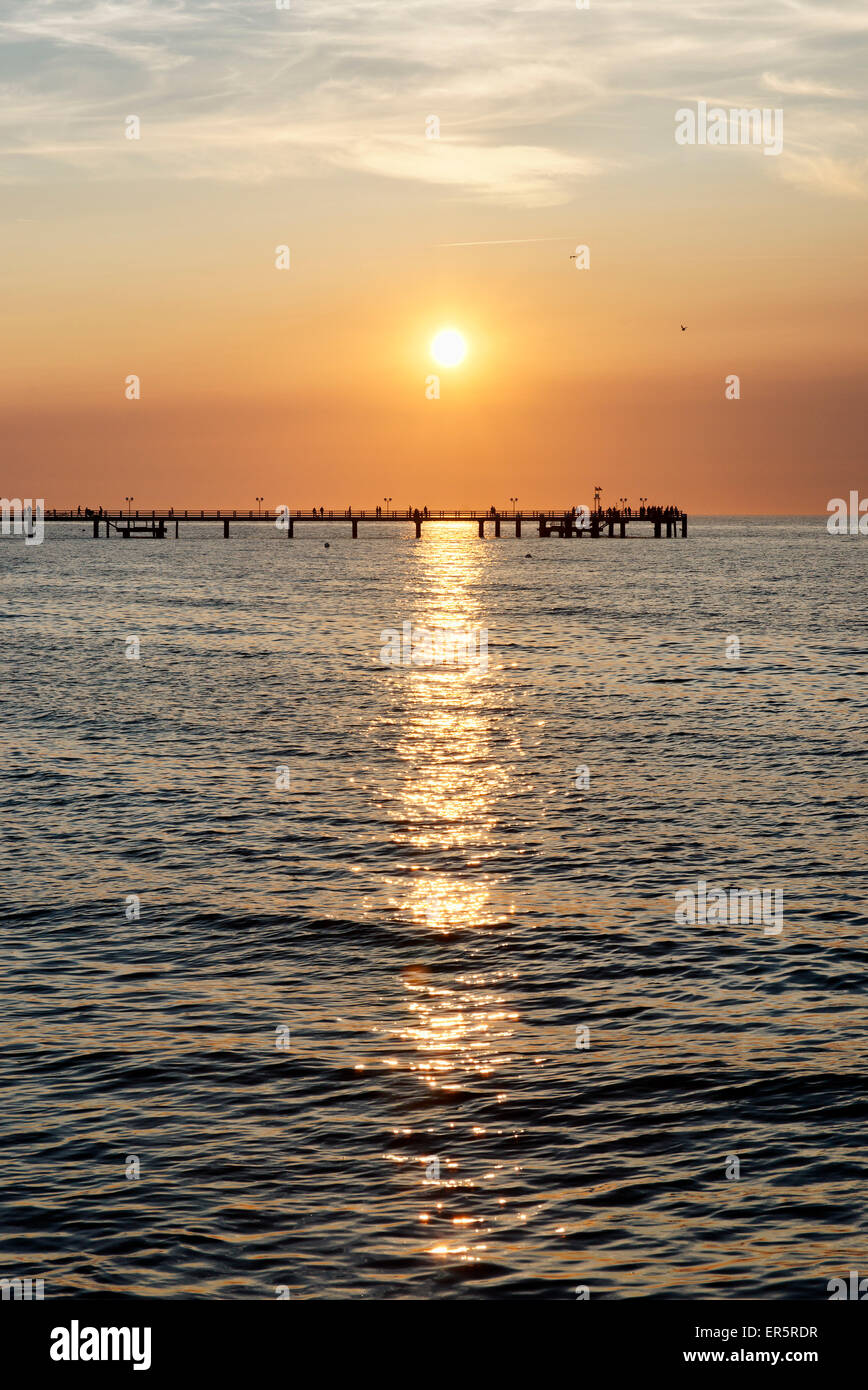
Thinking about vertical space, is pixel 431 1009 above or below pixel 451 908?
below

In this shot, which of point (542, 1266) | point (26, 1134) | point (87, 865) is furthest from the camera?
point (87, 865)

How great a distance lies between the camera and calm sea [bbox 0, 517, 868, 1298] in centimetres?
1331

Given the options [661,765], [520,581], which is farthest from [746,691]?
[520,581]

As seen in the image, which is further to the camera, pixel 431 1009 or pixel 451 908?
pixel 451 908

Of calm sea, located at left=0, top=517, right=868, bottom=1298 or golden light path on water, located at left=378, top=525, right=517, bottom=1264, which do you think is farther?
golden light path on water, located at left=378, top=525, right=517, bottom=1264

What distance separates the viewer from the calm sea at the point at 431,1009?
1331 cm

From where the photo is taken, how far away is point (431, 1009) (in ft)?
64.9

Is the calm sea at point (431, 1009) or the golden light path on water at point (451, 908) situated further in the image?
the golden light path on water at point (451, 908)
